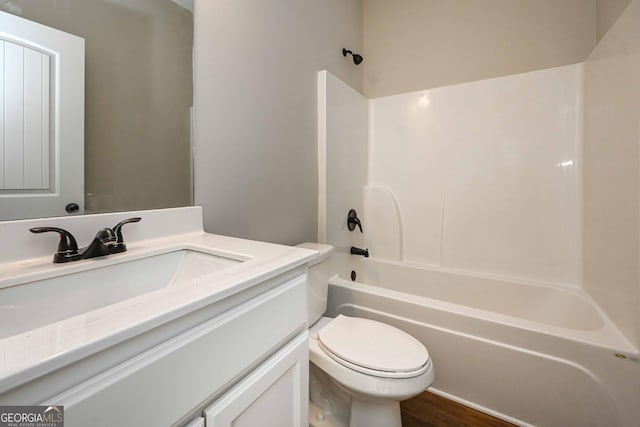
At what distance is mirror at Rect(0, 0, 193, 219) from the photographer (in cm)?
81

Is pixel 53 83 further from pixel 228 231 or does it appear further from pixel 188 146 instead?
pixel 228 231

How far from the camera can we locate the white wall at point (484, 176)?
66.8 inches

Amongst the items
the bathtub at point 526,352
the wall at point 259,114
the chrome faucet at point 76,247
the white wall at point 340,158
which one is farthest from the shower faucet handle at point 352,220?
the chrome faucet at point 76,247

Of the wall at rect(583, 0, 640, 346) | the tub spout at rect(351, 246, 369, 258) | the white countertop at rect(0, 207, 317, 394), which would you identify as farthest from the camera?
the tub spout at rect(351, 246, 369, 258)

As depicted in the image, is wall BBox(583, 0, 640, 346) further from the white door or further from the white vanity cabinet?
the white door

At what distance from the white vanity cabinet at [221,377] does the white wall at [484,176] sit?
1.58m

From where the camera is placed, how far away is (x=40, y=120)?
2.40 feet

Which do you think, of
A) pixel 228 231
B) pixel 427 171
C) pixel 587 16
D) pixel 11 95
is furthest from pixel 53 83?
pixel 587 16

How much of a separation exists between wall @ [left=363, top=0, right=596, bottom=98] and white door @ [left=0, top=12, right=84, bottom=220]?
208 cm

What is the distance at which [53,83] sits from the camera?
2.46 feet

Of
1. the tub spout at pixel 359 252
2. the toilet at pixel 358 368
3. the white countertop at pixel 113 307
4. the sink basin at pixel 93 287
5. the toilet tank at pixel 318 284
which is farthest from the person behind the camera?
the tub spout at pixel 359 252

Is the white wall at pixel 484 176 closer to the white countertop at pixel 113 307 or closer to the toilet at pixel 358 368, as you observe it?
the toilet at pixel 358 368

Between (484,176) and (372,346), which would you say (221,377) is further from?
(484,176)

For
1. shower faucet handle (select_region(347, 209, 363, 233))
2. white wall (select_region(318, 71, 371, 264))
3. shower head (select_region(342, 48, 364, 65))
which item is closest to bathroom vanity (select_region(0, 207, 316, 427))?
white wall (select_region(318, 71, 371, 264))
